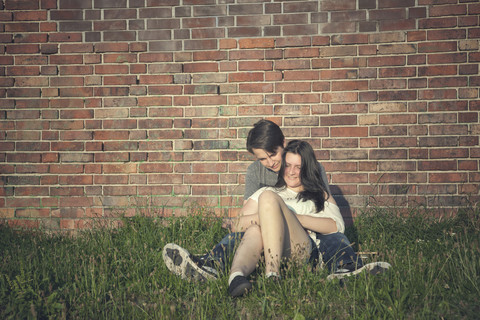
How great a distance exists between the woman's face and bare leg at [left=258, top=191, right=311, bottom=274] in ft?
1.66

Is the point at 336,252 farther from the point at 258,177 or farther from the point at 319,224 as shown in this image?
the point at 258,177

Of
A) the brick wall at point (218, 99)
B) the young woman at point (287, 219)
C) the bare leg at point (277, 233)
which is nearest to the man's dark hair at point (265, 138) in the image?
the young woman at point (287, 219)

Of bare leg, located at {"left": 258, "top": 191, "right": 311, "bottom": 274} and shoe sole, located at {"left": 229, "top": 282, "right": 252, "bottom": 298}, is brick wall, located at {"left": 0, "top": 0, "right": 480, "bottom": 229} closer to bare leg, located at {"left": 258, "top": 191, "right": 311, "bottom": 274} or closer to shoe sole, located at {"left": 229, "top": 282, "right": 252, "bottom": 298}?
bare leg, located at {"left": 258, "top": 191, "right": 311, "bottom": 274}

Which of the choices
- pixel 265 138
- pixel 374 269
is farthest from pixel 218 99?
pixel 374 269

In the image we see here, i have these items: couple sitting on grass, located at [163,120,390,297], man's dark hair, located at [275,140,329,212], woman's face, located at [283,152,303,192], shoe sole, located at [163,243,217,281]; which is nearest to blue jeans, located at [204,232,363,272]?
couple sitting on grass, located at [163,120,390,297]

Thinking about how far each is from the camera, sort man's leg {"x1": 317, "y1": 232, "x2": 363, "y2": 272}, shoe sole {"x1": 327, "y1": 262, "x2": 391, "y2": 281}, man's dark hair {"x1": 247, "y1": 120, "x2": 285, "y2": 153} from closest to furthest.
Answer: shoe sole {"x1": 327, "y1": 262, "x2": 391, "y2": 281} < man's leg {"x1": 317, "y1": 232, "x2": 363, "y2": 272} < man's dark hair {"x1": 247, "y1": 120, "x2": 285, "y2": 153}

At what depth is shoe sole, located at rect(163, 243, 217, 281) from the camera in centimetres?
216

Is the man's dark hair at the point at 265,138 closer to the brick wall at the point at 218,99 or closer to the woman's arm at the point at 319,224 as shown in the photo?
the brick wall at the point at 218,99

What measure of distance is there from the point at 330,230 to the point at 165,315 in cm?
Result: 137

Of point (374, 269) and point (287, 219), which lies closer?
point (374, 269)

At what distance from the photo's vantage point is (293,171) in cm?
281

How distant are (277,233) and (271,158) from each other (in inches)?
36.4

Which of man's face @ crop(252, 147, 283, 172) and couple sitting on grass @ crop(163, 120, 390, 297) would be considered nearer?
couple sitting on grass @ crop(163, 120, 390, 297)

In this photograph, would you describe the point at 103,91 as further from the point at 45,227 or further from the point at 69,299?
the point at 69,299
